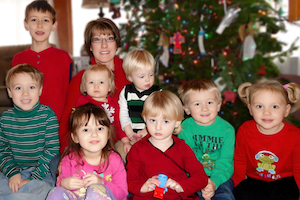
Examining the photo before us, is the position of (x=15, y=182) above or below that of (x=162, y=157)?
below

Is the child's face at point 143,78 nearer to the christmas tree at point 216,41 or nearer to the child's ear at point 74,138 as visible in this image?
the child's ear at point 74,138

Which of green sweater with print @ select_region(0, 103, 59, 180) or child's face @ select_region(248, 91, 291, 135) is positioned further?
green sweater with print @ select_region(0, 103, 59, 180)

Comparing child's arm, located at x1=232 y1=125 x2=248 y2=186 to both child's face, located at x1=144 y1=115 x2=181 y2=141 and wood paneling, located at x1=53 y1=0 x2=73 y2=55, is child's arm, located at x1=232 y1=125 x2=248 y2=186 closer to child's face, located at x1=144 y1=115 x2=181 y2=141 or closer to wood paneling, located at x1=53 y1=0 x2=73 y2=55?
child's face, located at x1=144 y1=115 x2=181 y2=141

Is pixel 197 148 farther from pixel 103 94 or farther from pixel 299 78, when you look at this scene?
pixel 299 78

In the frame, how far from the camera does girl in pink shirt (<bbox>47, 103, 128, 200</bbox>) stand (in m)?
1.53

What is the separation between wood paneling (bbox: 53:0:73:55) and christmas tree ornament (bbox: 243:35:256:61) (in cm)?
465

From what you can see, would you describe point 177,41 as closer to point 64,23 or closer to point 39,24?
point 39,24

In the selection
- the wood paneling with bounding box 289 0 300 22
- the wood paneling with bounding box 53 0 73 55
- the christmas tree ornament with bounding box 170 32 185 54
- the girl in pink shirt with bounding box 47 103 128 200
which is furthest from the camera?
the wood paneling with bounding box 53 0 73 55

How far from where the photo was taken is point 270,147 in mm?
1749

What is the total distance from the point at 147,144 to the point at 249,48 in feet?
7.17

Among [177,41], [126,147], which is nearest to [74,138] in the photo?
[126,147]

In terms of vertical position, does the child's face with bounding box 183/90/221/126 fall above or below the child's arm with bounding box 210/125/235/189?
above

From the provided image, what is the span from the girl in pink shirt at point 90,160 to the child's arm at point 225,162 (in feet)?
1.92

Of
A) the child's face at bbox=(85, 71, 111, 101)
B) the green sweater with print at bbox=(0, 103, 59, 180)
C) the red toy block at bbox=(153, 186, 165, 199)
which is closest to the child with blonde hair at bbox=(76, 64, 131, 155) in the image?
the child's face at bbox=(85, 71, 111, 101)
